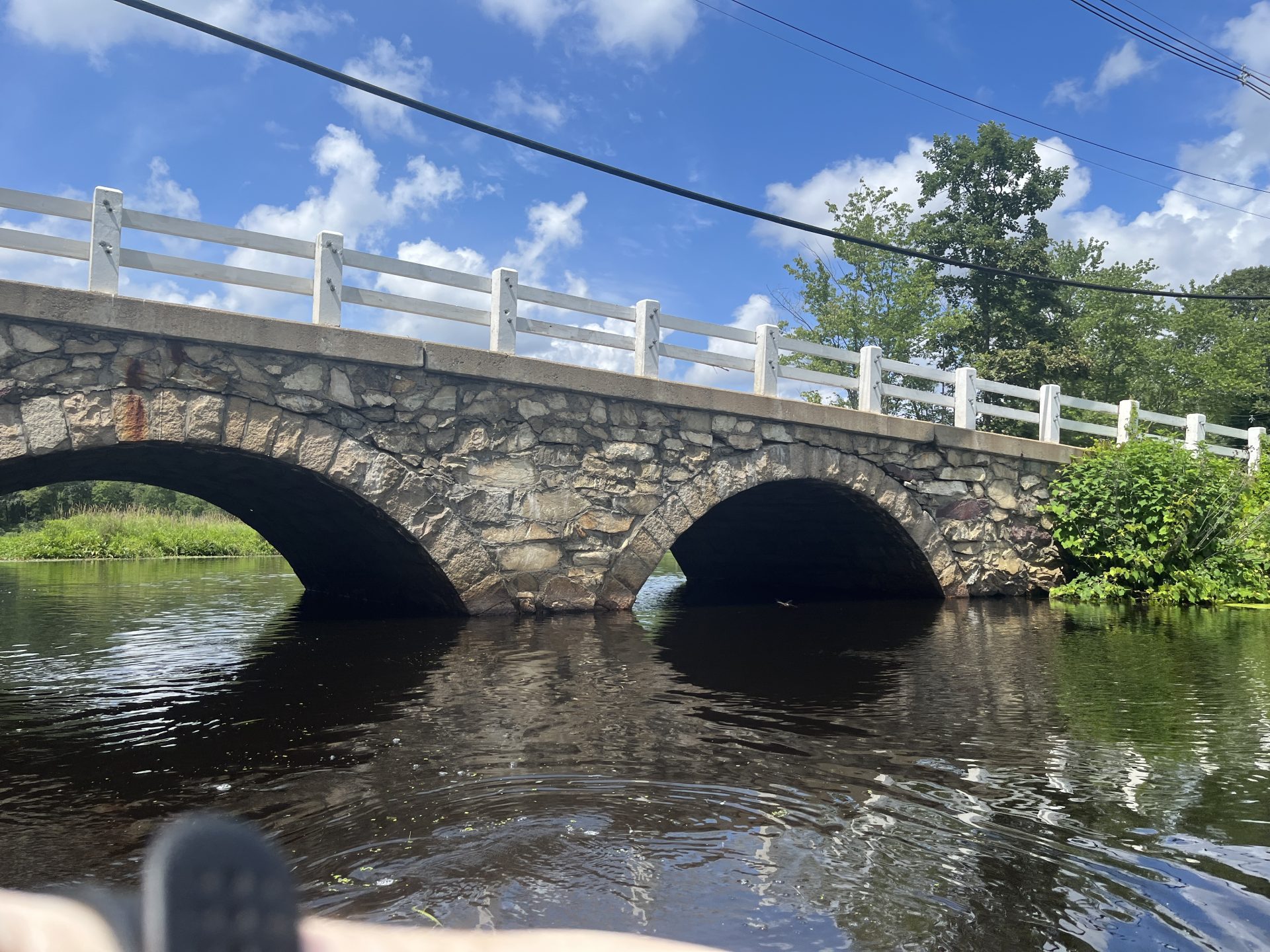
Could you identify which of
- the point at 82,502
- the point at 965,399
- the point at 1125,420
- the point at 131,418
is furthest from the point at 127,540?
the point at 1125,420

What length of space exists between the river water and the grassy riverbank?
1627cm

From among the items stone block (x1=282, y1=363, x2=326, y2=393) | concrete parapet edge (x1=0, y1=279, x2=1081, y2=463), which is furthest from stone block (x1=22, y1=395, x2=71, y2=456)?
stone block (x1=282, y1=363, x2=326, y2=393)

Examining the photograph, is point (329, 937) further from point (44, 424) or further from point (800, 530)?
point (800, 530)

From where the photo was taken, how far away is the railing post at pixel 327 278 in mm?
7711

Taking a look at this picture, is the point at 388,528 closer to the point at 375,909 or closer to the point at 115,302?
the point at 115,302

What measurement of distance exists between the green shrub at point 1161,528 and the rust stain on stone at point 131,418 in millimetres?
11707

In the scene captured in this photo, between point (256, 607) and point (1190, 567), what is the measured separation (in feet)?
41.1

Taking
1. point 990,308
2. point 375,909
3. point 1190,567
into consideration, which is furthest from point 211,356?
point 990,308

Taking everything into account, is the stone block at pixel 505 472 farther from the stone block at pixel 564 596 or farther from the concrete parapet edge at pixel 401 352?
the stone block at pixel 564 596

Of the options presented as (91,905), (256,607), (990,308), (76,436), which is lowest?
(256,607)

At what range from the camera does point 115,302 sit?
6645 mm

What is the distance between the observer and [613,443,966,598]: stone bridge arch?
9.85 meters

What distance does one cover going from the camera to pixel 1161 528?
1264 centimetres

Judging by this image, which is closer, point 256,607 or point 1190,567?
point 256,607
